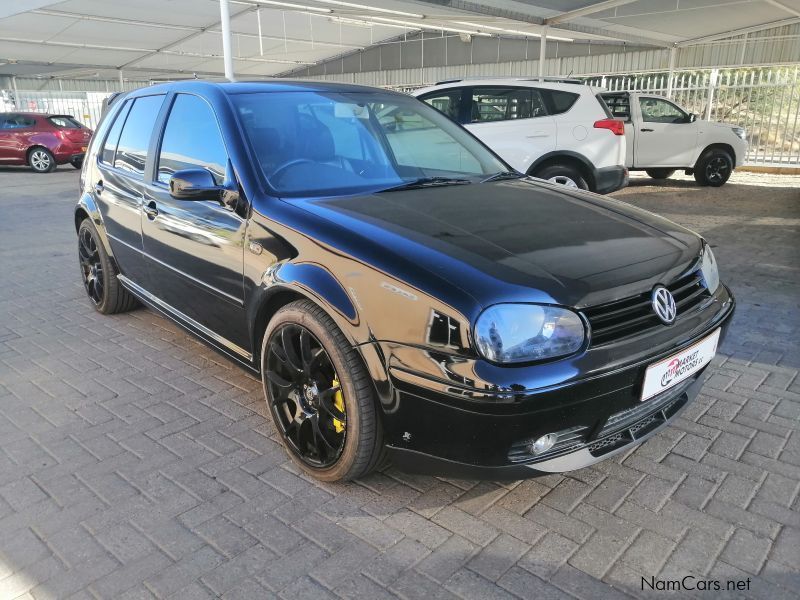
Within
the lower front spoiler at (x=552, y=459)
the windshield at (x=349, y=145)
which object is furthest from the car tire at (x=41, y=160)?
the lower front spoiler at (x=552, y=459)

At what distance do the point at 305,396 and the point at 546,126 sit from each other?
22.3 feet

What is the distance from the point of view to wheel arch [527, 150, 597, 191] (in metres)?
8.25

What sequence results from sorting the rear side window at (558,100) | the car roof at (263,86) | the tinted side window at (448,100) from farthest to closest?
the tinted side window at (448,100) → the rear side window at (558,100) → the car roof at (263,86)

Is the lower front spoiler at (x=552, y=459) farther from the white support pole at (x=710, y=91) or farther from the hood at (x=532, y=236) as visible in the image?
the white support pole at (x=710, y=91)

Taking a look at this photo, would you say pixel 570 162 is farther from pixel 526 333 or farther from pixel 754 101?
pixel 754 101

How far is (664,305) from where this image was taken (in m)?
2.30

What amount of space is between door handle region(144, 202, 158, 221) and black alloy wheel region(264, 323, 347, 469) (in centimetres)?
132

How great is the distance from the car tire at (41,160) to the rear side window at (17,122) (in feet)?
2.21

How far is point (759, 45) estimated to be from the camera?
15836 millimetres

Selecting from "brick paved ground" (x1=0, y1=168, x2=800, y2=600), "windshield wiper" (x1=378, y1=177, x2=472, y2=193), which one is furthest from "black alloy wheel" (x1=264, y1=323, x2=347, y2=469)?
"windshield wiper" (x1=378, y1=177, x2=472, y2=193)

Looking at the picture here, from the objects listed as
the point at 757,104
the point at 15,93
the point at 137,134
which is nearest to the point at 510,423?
the point at 137,134

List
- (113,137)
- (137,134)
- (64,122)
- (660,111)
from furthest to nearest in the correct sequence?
1. (64,122)
2. (660,111)
3. (113,137)
4. (137,134)

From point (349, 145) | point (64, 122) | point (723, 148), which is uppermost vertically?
point (64, 122)

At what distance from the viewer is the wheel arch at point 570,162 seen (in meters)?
8.25
